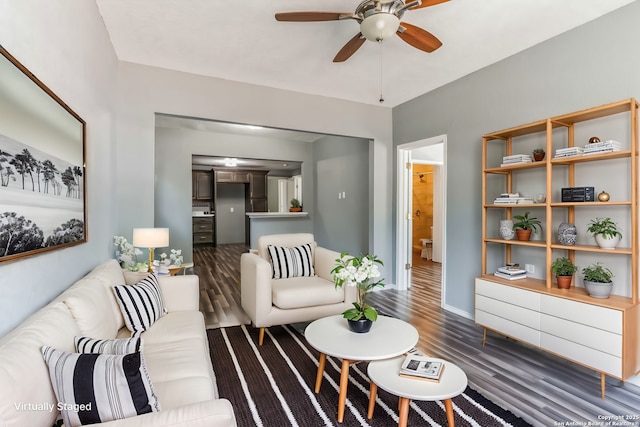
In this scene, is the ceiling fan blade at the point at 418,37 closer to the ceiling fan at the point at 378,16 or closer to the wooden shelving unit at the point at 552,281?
the ceiling fan at the point at 378,16

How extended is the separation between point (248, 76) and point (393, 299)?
3239 millimetres

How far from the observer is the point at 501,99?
3.17 metres

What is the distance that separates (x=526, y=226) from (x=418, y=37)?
188 cm

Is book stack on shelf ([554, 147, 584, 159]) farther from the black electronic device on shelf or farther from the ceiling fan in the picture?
the ceiling fan

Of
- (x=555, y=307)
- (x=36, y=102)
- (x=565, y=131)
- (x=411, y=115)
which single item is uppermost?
(x=411, y=115)

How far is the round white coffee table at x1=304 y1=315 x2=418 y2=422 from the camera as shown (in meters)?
Answer: 1.76

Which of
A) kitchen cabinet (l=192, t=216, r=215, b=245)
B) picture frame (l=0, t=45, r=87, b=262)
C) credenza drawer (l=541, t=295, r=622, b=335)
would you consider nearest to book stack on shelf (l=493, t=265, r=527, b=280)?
credenza drawer (l=541, t=295, r=622, b=335)

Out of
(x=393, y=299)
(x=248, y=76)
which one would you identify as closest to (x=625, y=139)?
(x=393, y=299)

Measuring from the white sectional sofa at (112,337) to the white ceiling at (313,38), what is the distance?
6.41 feet

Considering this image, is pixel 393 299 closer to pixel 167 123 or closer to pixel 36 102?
pixel 36 102

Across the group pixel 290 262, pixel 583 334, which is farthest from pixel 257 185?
pixel 583 334

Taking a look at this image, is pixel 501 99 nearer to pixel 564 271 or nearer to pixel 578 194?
pixel 578 194

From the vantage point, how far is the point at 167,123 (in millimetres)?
5395

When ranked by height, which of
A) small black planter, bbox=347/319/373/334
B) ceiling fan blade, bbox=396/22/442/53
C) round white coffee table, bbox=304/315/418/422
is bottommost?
round white coffee table, bbox=304/315/418/422
